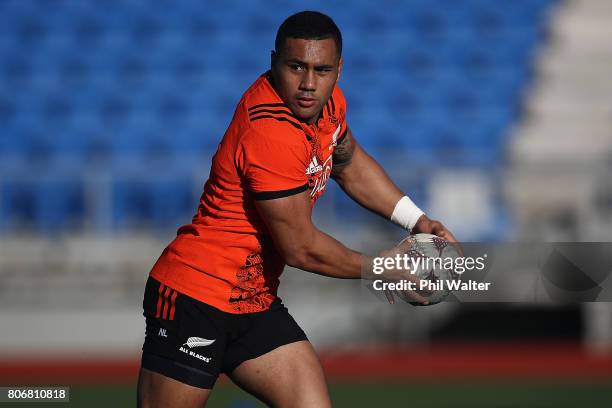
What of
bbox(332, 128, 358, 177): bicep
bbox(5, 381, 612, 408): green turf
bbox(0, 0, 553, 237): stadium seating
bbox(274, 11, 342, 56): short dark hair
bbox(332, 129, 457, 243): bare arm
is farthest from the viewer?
bbox(0, 0, 553, 237): stadium seating

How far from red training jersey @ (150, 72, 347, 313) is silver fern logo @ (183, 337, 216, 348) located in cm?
14

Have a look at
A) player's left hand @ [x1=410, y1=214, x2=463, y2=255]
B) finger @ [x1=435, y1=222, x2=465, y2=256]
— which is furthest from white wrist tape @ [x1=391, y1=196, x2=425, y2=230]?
finger @ [x1=435, y1=222, x2=465, y2=256]

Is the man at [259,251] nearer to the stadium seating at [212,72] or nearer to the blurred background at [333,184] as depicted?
the blurred background at [333,184]

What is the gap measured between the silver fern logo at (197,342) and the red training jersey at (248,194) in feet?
0.44

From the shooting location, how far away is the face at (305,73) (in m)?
3.49

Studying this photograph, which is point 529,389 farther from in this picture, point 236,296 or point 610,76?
point 610,76

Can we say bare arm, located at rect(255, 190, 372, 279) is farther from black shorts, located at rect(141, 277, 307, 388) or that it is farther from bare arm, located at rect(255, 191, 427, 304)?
black shorts, located at rect(141, 277, 307, 388)

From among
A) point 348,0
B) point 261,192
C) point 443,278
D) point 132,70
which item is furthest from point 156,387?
point 348,0

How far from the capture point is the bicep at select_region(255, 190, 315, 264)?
353 cm

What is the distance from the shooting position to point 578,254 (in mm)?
5332

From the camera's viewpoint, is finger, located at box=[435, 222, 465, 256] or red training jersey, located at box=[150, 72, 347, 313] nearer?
red training jersey, located at box=[150, 72, 347, 313]

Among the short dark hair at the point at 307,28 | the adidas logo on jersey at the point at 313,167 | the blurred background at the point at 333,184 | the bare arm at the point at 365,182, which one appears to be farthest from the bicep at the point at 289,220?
the blurred background at the point at 333,184

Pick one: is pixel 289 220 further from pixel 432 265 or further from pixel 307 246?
pixel 432 265

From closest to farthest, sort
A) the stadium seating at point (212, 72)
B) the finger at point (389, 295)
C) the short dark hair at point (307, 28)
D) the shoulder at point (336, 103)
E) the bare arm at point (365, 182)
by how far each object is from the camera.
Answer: the short dark hair at point (307, 28), the finger at point (389, 295), the shoulder at point (336, 103), the bare arm at point (365, 182), the stadium seating at point (212, 72)
